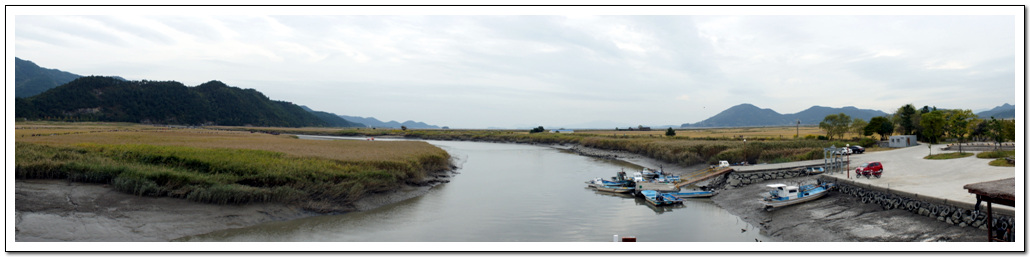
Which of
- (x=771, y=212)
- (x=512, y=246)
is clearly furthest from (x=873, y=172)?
(x=512, y=246)

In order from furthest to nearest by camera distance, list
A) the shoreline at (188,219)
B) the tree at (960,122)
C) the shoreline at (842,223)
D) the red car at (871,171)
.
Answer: the tree at (960,122) → the red car at (871,171) → the shoreline at (188,219) → the shoreline at (842,223)

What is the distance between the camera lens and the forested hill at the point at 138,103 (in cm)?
11674

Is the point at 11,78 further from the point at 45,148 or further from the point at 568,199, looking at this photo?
the point at 568,199

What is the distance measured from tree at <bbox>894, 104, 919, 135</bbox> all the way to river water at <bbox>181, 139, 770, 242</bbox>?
176 feet

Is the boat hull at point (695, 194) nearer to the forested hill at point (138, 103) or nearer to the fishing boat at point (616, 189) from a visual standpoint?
the fishing boat at point (616, 189)

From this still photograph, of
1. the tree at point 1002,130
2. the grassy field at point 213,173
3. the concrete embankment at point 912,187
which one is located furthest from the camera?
the tree at point 1002,130

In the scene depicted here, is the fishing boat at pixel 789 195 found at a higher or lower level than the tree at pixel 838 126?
lower

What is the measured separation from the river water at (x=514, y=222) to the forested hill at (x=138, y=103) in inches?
4167

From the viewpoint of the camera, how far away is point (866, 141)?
177 feet

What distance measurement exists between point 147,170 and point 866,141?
202 feet

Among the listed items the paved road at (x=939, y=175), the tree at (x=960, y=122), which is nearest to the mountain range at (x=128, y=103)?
the paved road at (x=939, y=175)

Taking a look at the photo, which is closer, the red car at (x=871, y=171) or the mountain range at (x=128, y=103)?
the red car at (x=871, y=171)

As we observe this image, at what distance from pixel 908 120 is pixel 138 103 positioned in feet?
582

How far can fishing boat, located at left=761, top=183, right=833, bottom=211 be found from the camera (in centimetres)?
2252
